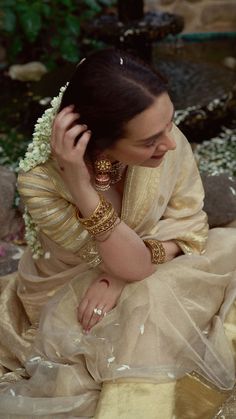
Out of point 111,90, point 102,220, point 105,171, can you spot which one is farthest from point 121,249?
point 111,90

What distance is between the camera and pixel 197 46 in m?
5.66

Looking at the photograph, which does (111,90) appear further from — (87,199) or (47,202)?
(47,202)

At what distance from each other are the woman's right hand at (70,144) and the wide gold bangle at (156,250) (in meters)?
0.34

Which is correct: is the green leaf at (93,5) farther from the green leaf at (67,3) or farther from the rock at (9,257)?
the rock at (9,257)

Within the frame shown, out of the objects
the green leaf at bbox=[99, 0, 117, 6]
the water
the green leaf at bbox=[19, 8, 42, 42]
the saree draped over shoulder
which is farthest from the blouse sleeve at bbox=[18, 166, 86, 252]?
the green leaf at bbox=[99, 0, 117, 6]

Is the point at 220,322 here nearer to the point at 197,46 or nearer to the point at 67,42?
the point at 67,42

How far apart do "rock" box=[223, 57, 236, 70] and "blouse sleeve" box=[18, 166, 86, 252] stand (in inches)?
132

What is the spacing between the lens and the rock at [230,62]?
5147 millimetres

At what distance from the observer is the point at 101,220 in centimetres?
189

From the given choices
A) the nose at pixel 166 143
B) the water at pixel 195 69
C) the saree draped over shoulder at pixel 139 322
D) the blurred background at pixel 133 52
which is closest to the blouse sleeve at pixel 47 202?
the saree draped over shoulder at pixel 139 322

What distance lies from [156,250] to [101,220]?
0.27m

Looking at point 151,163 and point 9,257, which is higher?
point 151,163

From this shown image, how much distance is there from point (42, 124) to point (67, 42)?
3.30 meters

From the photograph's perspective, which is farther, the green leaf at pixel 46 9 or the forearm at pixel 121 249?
the green leaf at pixel 46 9
